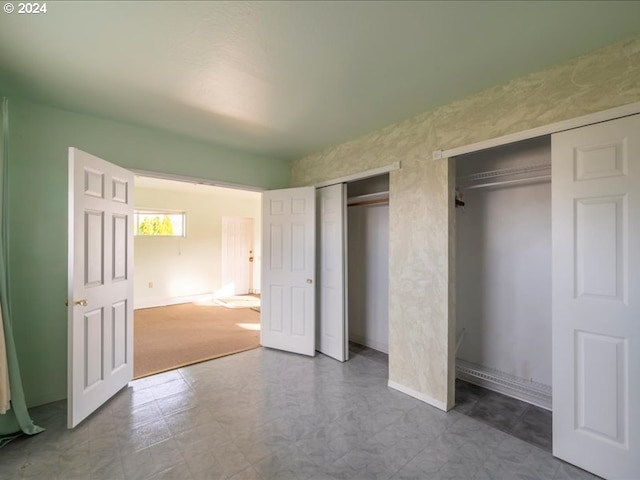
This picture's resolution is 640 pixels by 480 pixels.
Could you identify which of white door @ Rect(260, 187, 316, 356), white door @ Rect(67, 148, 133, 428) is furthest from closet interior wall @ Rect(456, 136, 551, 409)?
white door @ Rect(67, 148, 133, 428)

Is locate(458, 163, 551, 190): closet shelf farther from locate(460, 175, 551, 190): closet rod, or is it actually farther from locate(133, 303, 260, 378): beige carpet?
locate(133, 303, 260, 378): beige carpet

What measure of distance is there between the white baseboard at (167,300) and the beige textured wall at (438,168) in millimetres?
5251

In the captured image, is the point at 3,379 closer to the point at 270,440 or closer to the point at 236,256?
the point at 270,440

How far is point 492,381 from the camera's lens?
8.87 feet

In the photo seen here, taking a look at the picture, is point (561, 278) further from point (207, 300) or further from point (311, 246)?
point (207, 300)

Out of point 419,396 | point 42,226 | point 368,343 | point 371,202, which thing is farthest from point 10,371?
point 371,202

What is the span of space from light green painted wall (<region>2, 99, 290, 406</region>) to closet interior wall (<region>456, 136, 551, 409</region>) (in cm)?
355

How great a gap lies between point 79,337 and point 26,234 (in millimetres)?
985

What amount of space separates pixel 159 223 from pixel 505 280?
21.2 ft

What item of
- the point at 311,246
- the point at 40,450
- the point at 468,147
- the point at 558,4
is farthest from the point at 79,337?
the point at 558,4

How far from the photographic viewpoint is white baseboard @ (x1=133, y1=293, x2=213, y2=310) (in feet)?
19.3

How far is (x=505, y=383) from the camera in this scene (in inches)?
103

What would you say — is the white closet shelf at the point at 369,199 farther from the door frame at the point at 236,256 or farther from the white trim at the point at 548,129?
the door frame at the point at 236,256

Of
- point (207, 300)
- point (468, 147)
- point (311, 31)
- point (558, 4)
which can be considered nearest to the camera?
point (558, 4)
